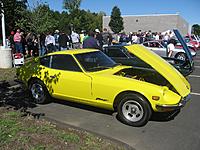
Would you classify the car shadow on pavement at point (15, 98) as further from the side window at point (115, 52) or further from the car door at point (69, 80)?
the side window at point (115, 52)

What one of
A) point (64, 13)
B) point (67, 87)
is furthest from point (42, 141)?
point (64, 13)

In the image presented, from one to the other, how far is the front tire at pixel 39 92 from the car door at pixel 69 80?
0.37 m

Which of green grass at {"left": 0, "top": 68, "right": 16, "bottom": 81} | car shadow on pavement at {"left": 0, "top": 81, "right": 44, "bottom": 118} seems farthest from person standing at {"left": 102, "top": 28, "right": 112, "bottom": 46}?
car shadow on pavement at {"left": 0, "top": 81, "right": 44, "bottom": 118}

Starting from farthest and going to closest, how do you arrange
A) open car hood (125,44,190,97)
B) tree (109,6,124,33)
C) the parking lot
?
tree (109,6,124,33) < open car hood (125,44,190,97) < the parking lot

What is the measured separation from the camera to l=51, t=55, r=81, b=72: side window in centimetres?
598

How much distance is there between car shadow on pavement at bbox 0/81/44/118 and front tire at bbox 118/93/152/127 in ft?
5.84

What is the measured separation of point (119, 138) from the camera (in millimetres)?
4621

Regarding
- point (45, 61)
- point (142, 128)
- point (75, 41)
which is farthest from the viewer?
point (75, 41)

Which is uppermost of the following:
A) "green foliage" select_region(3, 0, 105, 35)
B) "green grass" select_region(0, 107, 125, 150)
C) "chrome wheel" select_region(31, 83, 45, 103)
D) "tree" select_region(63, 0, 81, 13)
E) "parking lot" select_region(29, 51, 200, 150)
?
"tree" select_region(63, 0, 81, 13)

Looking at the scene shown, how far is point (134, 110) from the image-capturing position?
514 cm

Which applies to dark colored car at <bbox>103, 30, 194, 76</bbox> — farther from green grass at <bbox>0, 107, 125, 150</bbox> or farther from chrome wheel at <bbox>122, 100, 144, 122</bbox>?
green grass at <bbox>0, 107, 125, 150</bbox>

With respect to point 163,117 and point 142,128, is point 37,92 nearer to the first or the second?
point 142,128

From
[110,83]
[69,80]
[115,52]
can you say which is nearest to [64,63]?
[69,80]

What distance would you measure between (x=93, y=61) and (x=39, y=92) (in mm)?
1578
